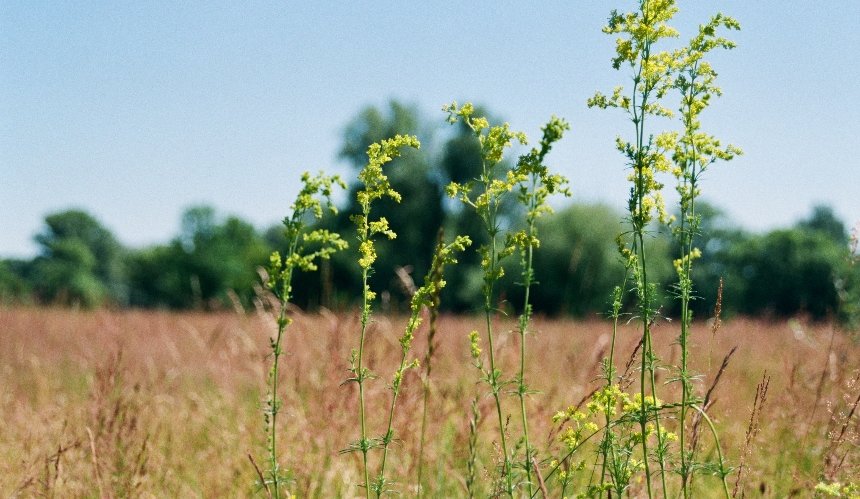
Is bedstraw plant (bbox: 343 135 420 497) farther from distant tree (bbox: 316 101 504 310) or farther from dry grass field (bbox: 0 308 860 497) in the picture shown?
distant tree (bbox: 316 101 504 310)

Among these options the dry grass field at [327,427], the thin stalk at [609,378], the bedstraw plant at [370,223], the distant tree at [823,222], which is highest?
the distant tree at [823,222]

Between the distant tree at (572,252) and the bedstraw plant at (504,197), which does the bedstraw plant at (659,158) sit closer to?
the bedstraw plant at (504,197)

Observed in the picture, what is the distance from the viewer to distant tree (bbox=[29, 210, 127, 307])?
68.5 meters

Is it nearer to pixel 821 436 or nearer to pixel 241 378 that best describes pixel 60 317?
pixel 241 378

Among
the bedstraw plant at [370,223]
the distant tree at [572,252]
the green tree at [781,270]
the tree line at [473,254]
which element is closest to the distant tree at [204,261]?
the tree line at [473,254]

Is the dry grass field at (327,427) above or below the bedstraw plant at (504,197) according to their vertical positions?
below

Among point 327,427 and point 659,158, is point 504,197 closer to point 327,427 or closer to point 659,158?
point 659,158

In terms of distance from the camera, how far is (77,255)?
7238cm

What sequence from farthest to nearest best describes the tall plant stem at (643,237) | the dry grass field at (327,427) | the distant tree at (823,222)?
the distant tree at (823,222) → the dry grass field at (327,427) → the tall plant stem at (643,237)

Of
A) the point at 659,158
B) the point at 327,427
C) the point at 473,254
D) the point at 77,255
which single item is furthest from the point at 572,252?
the point at 77,255

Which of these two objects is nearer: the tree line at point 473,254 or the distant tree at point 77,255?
the tree line at point 473,254

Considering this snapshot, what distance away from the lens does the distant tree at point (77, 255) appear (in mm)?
68500

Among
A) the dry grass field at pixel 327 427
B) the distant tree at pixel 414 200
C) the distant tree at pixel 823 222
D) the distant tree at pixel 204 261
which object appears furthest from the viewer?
the distant tree at pixel 204 261

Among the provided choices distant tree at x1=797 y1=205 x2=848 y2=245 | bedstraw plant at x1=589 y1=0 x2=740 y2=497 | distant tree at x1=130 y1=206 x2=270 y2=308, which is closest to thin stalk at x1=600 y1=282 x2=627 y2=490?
bedstraw plant at x1=589 y1=0 x2=740 y2=497
